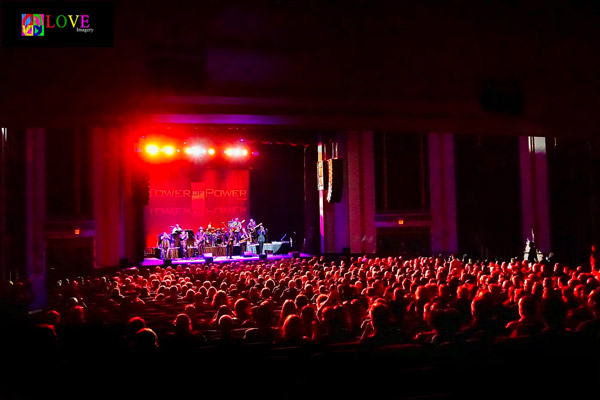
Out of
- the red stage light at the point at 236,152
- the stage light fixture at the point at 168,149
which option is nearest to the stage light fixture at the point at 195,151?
the stage light fixture at the point at 168,149

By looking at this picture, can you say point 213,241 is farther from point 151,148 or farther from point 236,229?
point 151,148

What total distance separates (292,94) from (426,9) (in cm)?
308

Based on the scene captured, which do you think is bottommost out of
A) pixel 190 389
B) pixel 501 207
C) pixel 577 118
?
pixel 190 389

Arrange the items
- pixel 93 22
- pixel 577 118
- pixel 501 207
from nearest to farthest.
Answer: pixel 93 22 → pixel 577 118 → pixel 501 207

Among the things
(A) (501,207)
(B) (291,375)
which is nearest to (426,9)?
(B) (291,375)

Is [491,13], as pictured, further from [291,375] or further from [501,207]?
[501,207]

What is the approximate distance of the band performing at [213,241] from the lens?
23.7m

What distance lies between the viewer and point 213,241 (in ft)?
82.1

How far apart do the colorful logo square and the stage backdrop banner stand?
20.4m

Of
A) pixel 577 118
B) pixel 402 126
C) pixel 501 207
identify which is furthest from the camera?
pixel 501 207

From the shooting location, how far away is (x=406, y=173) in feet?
76.5

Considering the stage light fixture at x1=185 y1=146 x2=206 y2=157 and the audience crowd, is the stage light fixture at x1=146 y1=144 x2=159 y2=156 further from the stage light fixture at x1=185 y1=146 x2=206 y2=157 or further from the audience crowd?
the audience crowd

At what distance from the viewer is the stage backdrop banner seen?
26.6 m

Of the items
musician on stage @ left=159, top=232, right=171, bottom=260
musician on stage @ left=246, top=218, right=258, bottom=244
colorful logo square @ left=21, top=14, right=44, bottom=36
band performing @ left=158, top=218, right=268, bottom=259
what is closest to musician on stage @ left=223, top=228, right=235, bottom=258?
band performing @ left=158, top=218, right=268, bottom=259
